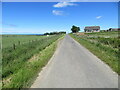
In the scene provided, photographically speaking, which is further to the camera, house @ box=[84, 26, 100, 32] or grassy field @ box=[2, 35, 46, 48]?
house @ box=[84, 26, 100, 32]

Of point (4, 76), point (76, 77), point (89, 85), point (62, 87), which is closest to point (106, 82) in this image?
point (89, 85)

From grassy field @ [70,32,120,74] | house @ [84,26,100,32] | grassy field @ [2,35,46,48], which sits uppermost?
house @ [84,26,100,32]

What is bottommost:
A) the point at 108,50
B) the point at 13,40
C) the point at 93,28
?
the point at 108,50

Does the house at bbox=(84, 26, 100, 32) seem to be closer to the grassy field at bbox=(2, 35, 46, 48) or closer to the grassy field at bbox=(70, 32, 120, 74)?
the grassy field at bbox=(2, 35, 46, 48)

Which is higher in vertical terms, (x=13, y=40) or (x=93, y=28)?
(x=93, y=28)

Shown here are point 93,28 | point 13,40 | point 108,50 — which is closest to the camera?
point 108,50

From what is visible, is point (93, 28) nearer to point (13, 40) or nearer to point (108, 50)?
point (13, 40)

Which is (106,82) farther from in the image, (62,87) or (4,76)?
(4,76)

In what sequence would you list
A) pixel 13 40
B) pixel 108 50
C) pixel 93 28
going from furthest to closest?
1. pixel 93 28
2. pixel 13 40
3. pixel 108 50

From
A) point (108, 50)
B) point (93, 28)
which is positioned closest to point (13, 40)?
point (108, 50)

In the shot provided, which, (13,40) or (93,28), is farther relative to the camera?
(93,28)

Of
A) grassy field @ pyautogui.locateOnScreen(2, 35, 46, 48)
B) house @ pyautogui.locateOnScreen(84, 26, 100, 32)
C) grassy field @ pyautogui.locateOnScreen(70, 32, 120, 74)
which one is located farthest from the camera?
house @ pyautogui.locateOnScreen(84, 26, 100, 32)

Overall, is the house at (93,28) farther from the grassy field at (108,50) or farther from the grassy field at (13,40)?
the grassy field at (108,50)

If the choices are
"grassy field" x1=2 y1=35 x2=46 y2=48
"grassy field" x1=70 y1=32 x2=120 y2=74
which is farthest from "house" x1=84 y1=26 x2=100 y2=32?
"grassy field" x1=70 y1=32 x2=120 y2=74
